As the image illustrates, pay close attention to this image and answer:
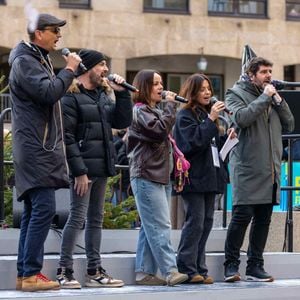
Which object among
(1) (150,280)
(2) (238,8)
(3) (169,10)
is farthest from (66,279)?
(2) (238,8)

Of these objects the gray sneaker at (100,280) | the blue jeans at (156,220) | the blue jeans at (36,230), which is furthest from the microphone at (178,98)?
the gray sneaker at (100,280)

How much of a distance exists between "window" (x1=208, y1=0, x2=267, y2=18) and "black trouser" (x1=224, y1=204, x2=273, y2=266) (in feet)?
68.6

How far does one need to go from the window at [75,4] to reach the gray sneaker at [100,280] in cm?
2013

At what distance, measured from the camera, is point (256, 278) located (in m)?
8.33

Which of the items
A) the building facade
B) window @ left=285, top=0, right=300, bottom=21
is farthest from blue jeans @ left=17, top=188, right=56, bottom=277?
window @ left=285, top=0, right=300, bottom=21

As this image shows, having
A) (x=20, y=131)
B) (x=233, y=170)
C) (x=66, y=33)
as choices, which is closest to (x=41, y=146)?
(x=20, y=131)

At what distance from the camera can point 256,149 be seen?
8.23m

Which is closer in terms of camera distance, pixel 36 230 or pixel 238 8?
pixel 36 230

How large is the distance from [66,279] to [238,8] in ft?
74.4

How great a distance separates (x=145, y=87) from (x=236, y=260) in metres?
1.75

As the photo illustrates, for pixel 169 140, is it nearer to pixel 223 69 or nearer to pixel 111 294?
pixel 111 294

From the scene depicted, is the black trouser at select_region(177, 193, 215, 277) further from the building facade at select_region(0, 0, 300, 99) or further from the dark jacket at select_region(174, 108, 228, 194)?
the building facade at select_region(0, 0, 300, 99)

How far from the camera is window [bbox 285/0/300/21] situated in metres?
29.6

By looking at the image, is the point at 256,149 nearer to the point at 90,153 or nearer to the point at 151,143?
the point at 151,143
